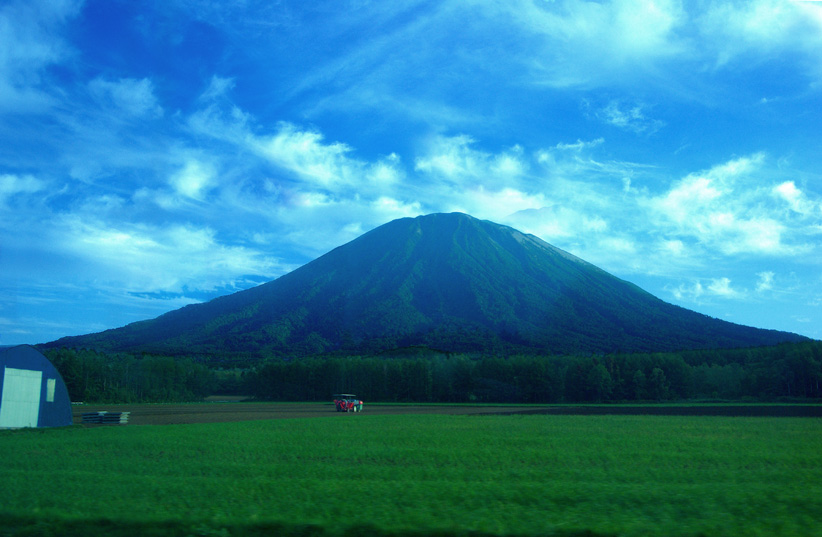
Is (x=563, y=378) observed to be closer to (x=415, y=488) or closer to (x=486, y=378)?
(x=486, y=378)

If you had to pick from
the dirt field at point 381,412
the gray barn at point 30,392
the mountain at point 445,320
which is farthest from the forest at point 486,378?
the gray barn at point 30,392

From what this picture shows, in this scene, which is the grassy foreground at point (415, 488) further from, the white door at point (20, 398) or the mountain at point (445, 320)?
the mountain at point (445, 320)

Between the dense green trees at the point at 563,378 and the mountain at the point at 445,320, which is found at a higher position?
the mountain at the point at 445,320

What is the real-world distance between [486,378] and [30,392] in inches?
2812

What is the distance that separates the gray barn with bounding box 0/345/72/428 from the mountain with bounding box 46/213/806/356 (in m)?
114

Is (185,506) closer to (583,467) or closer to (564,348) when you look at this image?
(583,467)

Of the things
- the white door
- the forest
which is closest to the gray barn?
the white door

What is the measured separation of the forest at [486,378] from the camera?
78500 mm

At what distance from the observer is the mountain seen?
475 feet

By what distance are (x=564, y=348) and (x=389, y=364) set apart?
55.4 meters

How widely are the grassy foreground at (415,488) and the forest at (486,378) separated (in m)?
65.2

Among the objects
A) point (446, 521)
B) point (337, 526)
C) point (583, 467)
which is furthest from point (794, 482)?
point (337, 526)

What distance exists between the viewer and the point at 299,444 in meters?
22.0

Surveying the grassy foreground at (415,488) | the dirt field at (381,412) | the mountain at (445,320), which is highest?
the mountain at (445,320)
